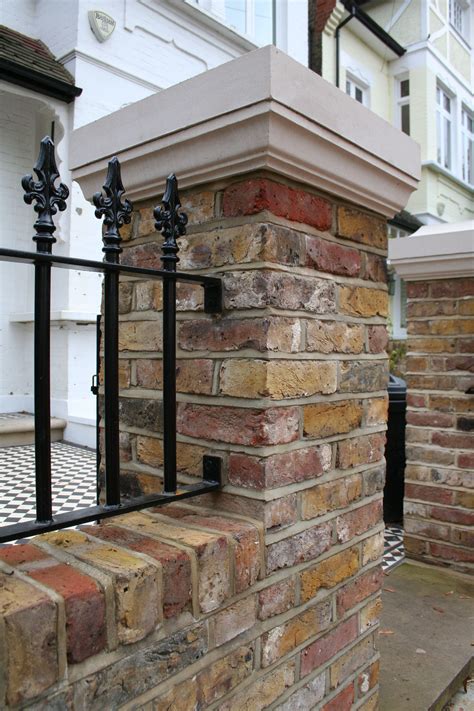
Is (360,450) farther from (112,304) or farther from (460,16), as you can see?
(460,16)

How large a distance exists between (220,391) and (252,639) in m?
0.52

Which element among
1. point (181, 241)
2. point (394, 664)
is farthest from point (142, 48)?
point (394, 664)

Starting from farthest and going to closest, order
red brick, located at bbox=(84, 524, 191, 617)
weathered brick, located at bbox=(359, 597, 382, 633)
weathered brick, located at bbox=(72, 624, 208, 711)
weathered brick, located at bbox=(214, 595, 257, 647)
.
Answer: weathered brick, located at bbox=(359, 597, 382, 633) < weathered brick, located at bbox=(214, 595, 257, 647) < red brick, located at bbox=(84, 524, 191, 617) < weathered brick, located at bbox=(72, 624, 208, 711)

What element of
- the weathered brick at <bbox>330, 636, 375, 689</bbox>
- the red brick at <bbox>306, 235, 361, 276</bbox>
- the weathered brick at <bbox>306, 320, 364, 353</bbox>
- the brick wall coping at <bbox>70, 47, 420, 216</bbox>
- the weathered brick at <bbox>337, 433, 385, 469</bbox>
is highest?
the brick wall coping at <bbox>70, 47, 420, 216</bbox>

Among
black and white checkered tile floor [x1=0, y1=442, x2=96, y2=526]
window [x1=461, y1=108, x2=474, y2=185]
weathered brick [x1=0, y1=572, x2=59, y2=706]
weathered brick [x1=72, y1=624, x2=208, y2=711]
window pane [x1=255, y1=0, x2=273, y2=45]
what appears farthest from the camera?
window [x1=461, y1=108, x2=474, y2=185]

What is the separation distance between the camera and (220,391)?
1301 mm

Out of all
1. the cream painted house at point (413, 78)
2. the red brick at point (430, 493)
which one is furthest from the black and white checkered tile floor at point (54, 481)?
the cream painted house at point (413, 78)

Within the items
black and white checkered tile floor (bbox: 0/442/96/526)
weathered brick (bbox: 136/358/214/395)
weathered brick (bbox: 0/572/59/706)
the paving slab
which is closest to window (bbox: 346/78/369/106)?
black and white checkered tile floor (bbox: 0/442/96/526)

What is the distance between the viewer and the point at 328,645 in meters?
1.45

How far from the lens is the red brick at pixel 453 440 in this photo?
3.00m

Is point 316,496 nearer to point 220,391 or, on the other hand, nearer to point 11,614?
point 220,391

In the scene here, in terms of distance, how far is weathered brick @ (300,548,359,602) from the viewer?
1.36m

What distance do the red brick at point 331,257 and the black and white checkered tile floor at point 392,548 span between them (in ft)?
6.11

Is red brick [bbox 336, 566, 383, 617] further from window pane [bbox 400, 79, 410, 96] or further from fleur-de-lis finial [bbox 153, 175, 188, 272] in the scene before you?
window pane [bbox 400, 79, 410, 96]
